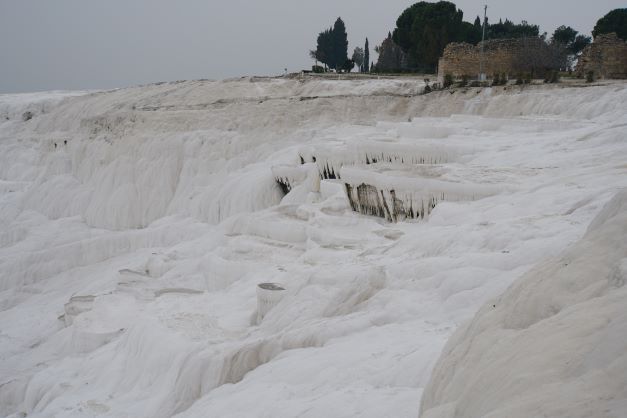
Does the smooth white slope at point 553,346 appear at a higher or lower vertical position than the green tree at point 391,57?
lower

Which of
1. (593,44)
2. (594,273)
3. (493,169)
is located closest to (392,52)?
(593,44)

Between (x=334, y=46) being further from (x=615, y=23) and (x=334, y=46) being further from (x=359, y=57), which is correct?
(x=615, y=23)

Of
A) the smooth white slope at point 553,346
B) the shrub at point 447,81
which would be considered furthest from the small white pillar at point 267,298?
the shrub at point 447,81

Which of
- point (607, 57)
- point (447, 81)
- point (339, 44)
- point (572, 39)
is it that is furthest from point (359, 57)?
point (607, 57)

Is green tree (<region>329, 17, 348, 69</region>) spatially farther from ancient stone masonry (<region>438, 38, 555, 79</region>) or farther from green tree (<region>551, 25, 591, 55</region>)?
ancient stone masonry (<region>438, 38, 555, 79</region>)

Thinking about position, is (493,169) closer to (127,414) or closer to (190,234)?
(127,414)

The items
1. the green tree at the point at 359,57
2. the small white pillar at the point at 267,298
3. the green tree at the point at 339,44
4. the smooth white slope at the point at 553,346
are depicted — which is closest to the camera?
the smooth white slope at the point at 553,346

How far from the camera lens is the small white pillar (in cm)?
728

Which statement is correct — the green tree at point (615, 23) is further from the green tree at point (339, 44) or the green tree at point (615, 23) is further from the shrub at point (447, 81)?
the green tree at point (339, 44)

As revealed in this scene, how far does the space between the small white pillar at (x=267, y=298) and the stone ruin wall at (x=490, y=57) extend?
52.9ft

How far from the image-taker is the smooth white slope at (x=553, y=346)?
2.02 metres

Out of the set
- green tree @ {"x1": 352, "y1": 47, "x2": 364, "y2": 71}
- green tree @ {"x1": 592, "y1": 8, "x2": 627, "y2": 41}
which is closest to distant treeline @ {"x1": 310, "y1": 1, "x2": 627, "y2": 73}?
green tree @ {"x1": 592, "y1": 8, "x2": 627, "y2": 41}

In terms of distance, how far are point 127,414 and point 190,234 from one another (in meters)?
9.17

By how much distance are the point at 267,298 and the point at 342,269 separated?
959 mm
